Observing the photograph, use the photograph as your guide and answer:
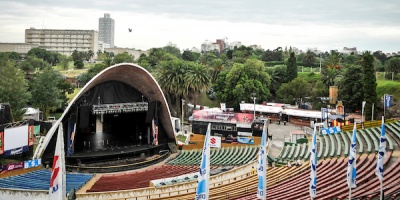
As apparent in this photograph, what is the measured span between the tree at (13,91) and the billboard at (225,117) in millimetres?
20888

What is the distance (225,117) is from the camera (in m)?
39.8

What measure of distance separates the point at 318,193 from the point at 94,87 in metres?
24.1

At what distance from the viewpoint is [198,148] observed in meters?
38.9

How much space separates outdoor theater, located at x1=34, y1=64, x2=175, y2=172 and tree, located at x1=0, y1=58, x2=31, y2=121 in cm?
1383

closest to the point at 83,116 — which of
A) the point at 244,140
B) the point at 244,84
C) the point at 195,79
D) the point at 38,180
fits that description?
the point at 38,180

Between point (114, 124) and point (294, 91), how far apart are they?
33361 mm

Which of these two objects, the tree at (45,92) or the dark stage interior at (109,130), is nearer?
the dark stage interior at (109,130)

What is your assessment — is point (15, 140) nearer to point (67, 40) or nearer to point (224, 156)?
point (224, 156)

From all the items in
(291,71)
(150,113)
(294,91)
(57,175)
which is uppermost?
(291,71)

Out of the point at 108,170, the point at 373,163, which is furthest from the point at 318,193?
the point at 108,170

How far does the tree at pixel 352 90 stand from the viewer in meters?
49.2

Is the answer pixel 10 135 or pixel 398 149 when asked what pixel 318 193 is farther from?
pixel 10 135

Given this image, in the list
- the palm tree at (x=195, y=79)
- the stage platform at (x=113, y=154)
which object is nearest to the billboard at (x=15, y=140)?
the stage platform at (x=113, y=154)

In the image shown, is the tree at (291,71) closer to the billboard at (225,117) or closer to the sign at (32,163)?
the billboard at (225,117)
